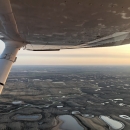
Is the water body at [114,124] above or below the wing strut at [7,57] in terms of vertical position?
below

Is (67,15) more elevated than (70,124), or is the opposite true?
(67,15)

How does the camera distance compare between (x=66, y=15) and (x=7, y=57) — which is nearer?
(x=66, y=15)

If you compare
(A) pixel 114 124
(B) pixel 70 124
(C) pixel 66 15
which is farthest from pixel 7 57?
(A) pixel 114 124

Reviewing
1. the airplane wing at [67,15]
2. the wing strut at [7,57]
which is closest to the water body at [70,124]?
the wing strut at [7,57]

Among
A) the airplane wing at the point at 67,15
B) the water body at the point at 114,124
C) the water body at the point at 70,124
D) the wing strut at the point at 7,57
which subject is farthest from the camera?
the water body at the point at 114,124

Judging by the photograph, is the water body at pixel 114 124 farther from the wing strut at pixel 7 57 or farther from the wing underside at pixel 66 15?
the wing underside at pixel 66 15

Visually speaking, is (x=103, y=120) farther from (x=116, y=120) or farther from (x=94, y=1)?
(x=94, y=1)

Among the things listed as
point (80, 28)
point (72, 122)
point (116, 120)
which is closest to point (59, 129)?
point (72, 122)

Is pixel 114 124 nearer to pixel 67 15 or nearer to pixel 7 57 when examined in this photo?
pixel 7 57

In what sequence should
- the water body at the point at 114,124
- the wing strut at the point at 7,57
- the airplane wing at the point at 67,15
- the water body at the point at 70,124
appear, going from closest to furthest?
1. the airplane wing at the point at 67,15
2. the wing strut at the point at 7,57
3. the water body at the point at 70,124
4. the water body at the point at 114,124
